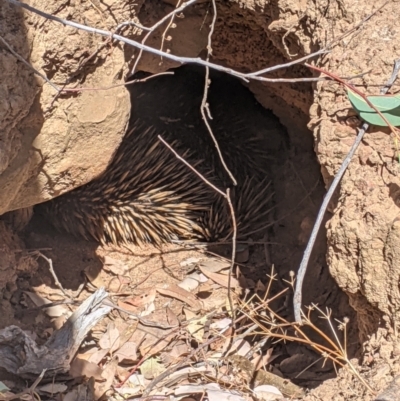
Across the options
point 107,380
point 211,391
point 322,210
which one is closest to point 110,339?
point 107,380

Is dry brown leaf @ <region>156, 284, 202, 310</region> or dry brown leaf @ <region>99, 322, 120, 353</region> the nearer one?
dry brown leaf @ <region>99, 322, 120, 353</region>

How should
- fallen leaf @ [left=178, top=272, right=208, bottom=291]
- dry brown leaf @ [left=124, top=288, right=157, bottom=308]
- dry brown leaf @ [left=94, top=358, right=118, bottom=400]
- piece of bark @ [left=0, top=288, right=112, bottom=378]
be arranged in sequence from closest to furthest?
piece of bark @ [left=0, top=288, right=112, bottom=378] < dry brown leaf @ [left=94, top=358, right=118, bottom=400] < dry brown leaf @ [left=124, top=288, right=157, bottom=308] < fallen leaf @ [left=178, top=272, right=208, bottom=291]

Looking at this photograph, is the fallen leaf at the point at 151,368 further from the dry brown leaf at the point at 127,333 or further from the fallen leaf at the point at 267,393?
the fallen leaf at the point at 267,393

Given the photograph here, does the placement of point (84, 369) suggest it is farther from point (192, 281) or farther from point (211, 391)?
point (192, 281)

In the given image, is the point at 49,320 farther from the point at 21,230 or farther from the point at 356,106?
the point at 356,106

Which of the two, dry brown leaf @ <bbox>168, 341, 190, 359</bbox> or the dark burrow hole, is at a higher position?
the dark burrow hole

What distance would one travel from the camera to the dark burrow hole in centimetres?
382

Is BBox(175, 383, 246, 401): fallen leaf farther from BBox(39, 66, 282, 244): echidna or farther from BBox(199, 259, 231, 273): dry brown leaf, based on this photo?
BBox(39, 66, 282, 244): echidna

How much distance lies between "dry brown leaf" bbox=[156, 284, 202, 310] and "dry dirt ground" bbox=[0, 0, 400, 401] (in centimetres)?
2

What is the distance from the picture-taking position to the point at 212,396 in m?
2.78

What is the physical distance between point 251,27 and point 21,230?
191cm

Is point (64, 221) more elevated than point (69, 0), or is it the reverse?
point (69, 0)

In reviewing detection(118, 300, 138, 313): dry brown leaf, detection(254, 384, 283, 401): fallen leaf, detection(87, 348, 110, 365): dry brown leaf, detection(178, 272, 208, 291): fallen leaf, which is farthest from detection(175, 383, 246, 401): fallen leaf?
detection(178, 272, 208, 291): fallen leaf

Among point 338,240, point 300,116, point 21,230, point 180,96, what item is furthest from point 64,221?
point 338,240
